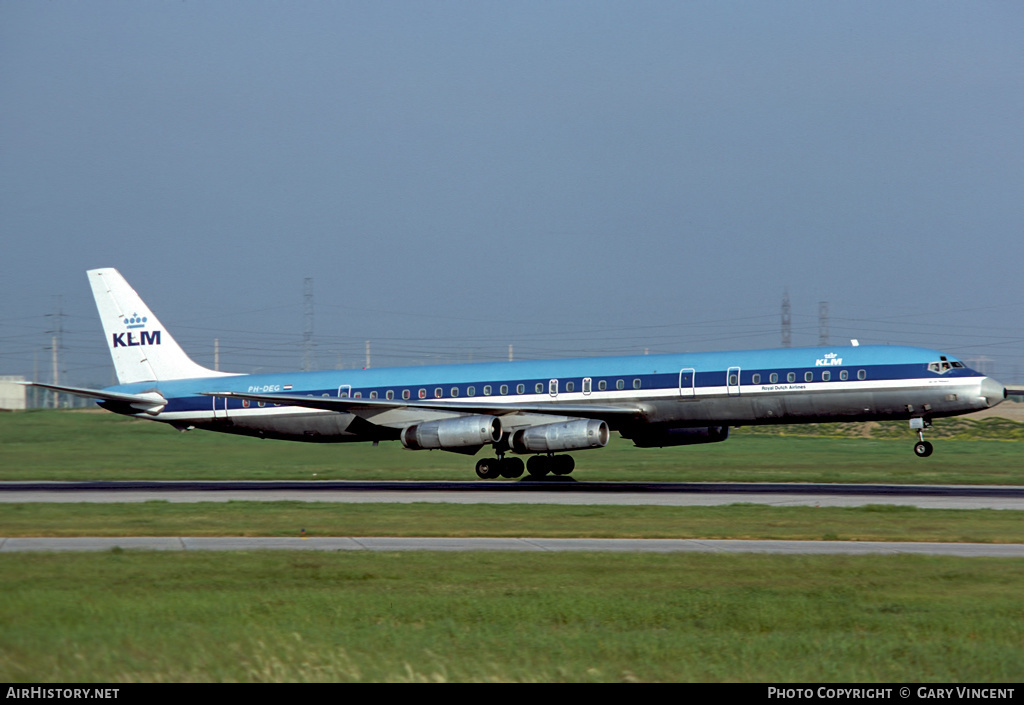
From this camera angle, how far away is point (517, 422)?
3956 cm

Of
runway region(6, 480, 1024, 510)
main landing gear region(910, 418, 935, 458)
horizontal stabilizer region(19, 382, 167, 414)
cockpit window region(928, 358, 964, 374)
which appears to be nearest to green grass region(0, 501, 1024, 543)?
runway region(6, 480, 1024, 510)

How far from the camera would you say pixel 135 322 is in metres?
48.2

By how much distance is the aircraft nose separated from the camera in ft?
119

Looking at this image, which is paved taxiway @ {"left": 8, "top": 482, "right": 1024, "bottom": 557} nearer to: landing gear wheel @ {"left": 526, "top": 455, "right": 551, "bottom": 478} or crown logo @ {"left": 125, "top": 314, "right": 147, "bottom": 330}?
landing gear wheel @ {"left": 526, "top": 455, "right": 551, "bottom": 478}

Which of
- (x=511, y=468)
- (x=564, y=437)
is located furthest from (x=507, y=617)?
(x=511, y=468)

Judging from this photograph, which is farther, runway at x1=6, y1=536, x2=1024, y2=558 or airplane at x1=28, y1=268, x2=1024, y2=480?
airplane at x1=28, y1=268, x2=1024, y2=480

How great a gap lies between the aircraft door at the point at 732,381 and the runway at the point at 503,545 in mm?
15280

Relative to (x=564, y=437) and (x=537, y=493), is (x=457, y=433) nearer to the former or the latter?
(x=564, y=437)

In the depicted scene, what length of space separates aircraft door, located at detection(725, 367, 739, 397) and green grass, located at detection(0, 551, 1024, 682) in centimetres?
1808

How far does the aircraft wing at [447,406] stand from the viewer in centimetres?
3912

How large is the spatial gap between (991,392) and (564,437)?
14.1 metres

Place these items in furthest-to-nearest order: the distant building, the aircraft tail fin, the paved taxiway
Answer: the distant building < the aircraft tail fin < the paved taxiway

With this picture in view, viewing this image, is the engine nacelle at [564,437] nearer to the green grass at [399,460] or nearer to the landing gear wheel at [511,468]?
the landing gear wheel at [511,468]
